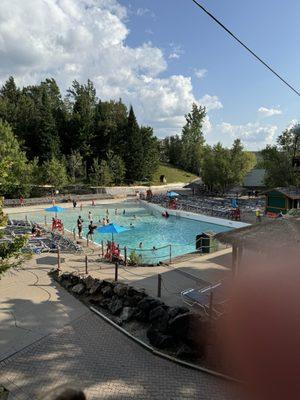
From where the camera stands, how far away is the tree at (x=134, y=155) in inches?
2352

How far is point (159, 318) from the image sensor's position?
9.70 metres

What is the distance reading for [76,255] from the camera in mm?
17812

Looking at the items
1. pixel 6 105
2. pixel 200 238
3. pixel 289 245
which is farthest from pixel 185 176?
pixel 289 245

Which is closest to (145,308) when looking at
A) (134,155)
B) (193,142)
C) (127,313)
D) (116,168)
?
(127,313)

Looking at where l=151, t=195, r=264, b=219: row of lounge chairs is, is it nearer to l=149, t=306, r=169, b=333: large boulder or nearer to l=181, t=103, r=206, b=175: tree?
l=149, t=306, r=169, b=333: large boulder

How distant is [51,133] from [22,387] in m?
54.2

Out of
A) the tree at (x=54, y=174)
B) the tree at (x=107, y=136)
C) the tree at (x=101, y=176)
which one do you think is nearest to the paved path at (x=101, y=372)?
the tree at (x=54, y=174)

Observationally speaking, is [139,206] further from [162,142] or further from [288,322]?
[162,142]

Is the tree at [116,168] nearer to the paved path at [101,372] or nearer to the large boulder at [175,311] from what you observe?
the large boulder at [175,311]

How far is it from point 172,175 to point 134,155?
13195 millimetres

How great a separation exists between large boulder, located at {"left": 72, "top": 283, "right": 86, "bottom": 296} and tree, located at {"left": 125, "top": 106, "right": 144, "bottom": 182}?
4794 cm

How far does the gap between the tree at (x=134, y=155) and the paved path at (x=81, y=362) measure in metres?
49.4

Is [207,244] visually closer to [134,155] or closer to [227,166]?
[227,166]

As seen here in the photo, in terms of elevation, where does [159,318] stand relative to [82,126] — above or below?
below
